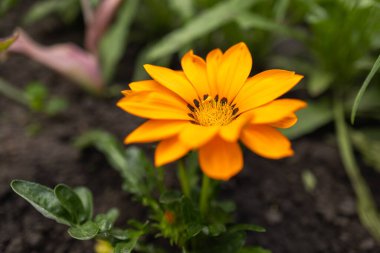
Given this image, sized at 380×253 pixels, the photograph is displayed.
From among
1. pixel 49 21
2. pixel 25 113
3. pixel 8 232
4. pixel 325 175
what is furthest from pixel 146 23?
pixel 8 232

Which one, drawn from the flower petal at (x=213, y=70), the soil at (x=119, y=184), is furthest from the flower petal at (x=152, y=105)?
the soil at (x=119, y=184)

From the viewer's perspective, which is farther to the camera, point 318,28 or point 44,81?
point 44,81

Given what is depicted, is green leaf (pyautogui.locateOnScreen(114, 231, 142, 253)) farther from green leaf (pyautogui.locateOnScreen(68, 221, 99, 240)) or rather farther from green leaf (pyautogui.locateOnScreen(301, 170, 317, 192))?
green leaf (pyautogui.locateOnScreen(301, 170, 317, 192))

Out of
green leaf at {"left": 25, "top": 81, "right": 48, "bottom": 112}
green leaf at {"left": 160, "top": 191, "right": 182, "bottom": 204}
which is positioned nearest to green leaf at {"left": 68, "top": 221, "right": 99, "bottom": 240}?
green leaf at {"left": 160, "top": 191, "right": 182, "bottom": 204}

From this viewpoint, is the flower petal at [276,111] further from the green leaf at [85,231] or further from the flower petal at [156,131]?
the green leaf at [85,231]

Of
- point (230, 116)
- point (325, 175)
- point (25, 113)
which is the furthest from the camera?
point (25, 113)

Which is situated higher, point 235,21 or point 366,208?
point 235,21

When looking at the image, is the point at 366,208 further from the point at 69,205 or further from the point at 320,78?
the point at 69,205
